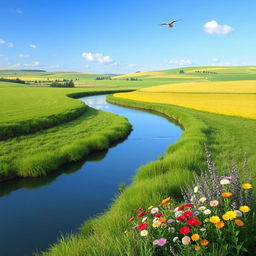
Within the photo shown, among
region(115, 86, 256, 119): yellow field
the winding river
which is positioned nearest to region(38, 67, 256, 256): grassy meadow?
the winding river

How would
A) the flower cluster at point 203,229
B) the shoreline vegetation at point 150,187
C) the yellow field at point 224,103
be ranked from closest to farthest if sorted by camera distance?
the flower cluster at point 203,229 → the shoreline vegetation at point 150,187 → the yellow field at point 224,103

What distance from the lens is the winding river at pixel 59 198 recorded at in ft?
24.5

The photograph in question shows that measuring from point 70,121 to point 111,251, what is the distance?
23688mm

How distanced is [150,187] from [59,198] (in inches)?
167

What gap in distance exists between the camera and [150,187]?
7.36 meters

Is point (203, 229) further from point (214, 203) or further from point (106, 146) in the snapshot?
point (106, 146)

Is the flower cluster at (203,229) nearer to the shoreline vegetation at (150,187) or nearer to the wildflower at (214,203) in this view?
the wildflower at (214,203)

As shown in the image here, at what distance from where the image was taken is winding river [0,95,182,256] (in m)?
7.46

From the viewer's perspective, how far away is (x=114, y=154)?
640 inches

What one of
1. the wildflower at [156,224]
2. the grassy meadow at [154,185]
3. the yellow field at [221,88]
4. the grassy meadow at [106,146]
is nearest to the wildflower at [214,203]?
the grassy meadow at [154,185]

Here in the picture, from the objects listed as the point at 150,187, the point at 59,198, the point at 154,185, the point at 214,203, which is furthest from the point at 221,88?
the point at 214,203

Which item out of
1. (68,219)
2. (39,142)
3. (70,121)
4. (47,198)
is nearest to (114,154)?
(39,142)

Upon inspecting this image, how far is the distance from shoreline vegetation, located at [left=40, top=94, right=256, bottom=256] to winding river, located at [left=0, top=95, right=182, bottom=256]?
3.12 feet

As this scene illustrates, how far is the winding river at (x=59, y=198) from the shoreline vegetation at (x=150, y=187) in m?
0.95
